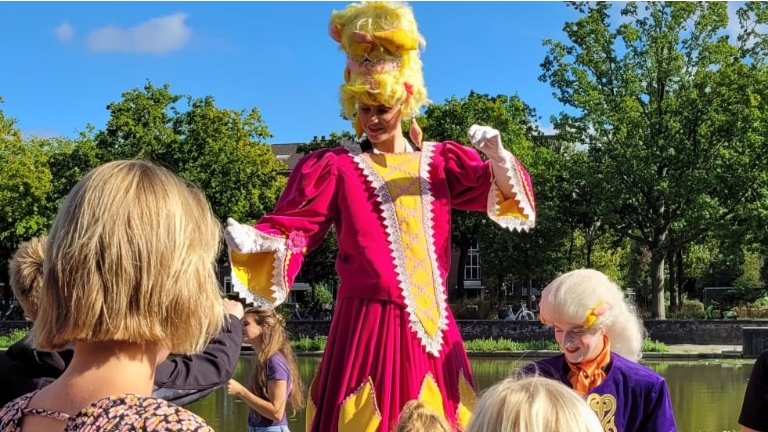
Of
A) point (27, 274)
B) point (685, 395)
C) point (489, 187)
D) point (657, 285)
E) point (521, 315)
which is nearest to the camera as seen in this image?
point (27, 274)

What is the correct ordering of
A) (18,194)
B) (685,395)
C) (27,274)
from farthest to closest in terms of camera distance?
1. (18,194)
2. (685,395)
3. (27,274)

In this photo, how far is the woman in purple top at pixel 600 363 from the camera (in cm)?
347

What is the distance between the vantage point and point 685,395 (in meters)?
15.3

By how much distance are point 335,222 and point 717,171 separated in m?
27.0

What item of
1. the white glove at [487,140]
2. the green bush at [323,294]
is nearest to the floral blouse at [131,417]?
the white glove at [487,140]

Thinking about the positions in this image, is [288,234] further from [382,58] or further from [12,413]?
[12,413]

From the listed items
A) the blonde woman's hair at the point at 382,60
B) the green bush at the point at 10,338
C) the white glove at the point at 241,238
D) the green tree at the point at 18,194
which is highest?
the green tree at the point at 18,194

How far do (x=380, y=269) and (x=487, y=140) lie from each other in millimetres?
650

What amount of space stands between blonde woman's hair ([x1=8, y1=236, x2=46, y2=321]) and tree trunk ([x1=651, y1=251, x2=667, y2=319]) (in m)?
28.7

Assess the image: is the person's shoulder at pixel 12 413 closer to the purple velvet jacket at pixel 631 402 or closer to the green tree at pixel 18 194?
the purple velvet jacket at pixel 631 402

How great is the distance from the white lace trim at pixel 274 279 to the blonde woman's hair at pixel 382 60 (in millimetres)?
666

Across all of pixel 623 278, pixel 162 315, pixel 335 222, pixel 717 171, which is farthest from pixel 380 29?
pixel 623 278

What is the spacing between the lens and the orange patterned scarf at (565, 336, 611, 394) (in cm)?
350

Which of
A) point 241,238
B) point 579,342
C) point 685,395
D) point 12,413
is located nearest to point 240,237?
point 241,238
